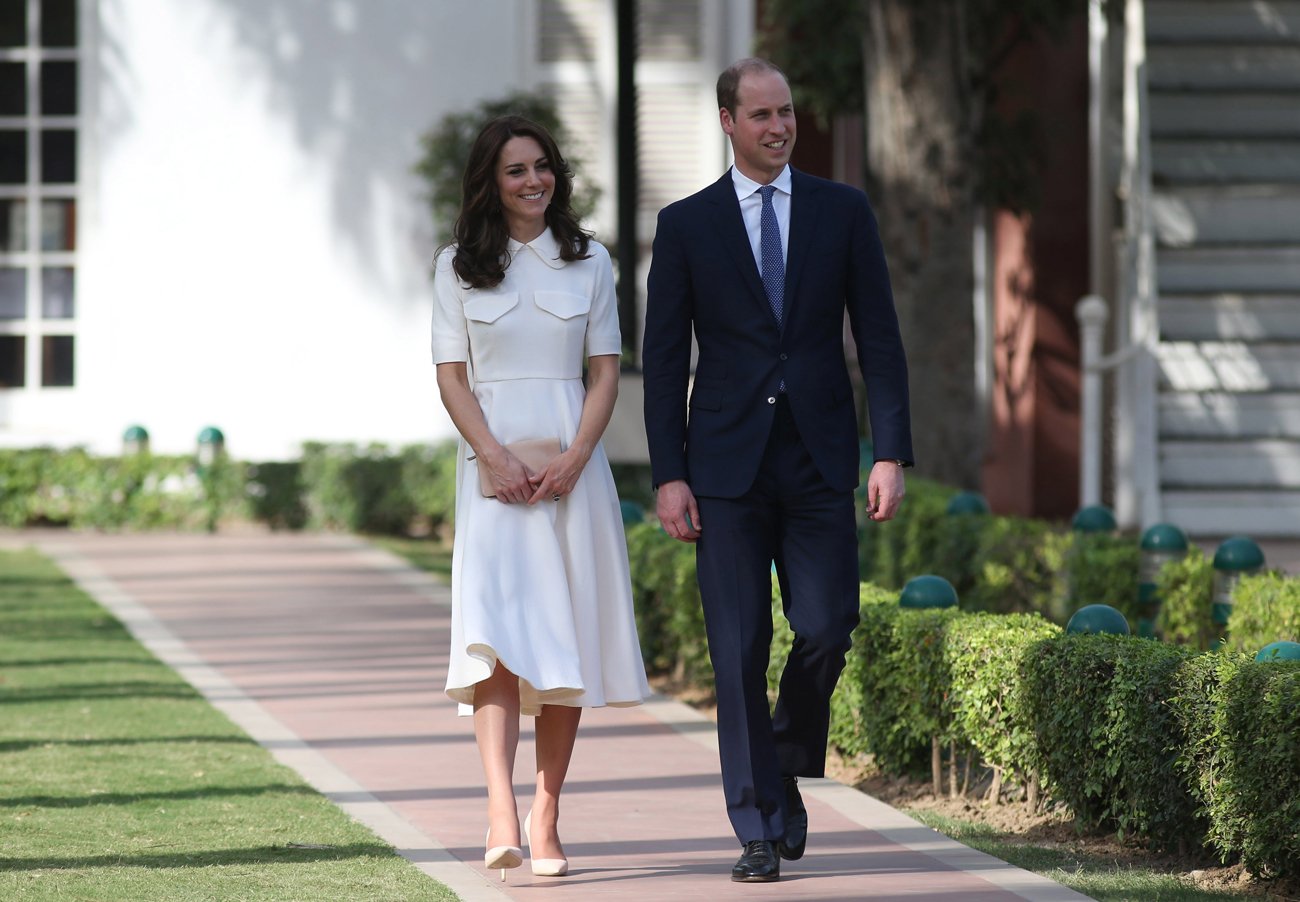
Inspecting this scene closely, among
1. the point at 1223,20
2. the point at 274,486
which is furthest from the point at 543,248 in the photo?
the point at 274,486

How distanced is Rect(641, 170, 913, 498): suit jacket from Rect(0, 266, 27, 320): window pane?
42.0 ft

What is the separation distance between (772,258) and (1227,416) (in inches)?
272

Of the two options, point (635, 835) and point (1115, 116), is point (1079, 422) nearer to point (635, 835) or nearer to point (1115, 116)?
point (1115, 116)

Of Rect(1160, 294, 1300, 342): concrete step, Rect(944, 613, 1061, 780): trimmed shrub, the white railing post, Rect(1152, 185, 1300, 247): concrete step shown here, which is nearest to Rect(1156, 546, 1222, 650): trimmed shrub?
Rect(944, 613, 1061, 780): trimmed shrub

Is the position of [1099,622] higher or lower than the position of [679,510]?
lower

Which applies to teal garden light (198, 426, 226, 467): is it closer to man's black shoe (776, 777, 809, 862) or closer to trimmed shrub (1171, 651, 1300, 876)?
man's black shoe (776, 777, 809, 862)

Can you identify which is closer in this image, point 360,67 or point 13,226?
point 360,67

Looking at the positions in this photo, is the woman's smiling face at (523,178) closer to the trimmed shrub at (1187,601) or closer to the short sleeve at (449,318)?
the short sleeve at (449,318)

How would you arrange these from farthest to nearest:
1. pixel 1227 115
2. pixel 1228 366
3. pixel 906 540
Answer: pixel 1227 115
pixel 1228 366
pixel 906 540

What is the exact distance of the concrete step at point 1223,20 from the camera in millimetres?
12961

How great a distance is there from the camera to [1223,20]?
13086 millimetres

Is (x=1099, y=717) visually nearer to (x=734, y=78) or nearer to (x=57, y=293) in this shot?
(x=734, y=78)

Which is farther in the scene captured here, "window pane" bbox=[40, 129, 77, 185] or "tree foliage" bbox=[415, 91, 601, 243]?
"window pane" bbox=[40, 129, 77, 185]

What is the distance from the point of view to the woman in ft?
15.9
